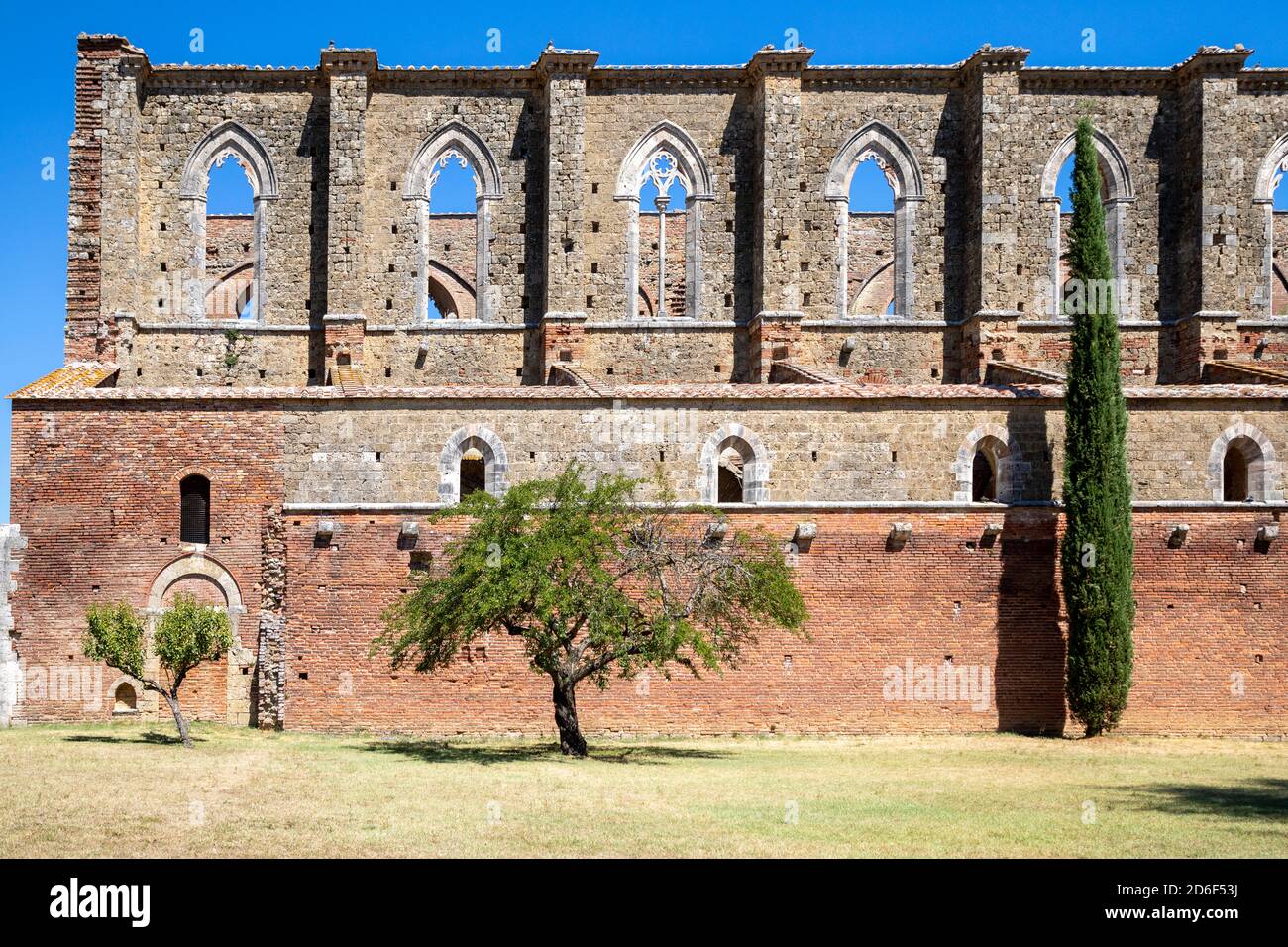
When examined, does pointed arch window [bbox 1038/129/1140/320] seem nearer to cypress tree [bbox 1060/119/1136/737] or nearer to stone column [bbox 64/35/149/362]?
cypress tree [bbox 1060/119/1136/737]

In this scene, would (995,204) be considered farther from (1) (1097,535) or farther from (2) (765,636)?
(2) (765,636)

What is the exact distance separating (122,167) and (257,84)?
2.96 metres

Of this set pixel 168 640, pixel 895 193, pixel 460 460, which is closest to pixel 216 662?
pixel 168 640

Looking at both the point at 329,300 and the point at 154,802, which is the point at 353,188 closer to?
the point at 329,300

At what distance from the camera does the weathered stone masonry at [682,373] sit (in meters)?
23.7

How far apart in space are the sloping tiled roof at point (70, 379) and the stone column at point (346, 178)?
4134 millimetres

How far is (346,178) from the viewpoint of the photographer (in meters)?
29.4

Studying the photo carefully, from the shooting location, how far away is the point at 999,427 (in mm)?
24484

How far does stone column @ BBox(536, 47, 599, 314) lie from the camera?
29484mm

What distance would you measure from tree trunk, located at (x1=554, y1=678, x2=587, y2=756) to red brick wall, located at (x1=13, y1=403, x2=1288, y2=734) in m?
2.32

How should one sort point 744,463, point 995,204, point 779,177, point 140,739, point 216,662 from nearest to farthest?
point 140,739 < point 216,662 < point 744,463 < point 779,177 < point 995,204

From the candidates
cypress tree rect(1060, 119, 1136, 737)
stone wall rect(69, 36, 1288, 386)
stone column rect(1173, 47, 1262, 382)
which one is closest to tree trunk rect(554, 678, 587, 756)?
cypress tree rect(1060, 119, 1136, 737)

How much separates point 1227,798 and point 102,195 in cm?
2172

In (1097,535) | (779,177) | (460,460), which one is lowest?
(1097,535)
